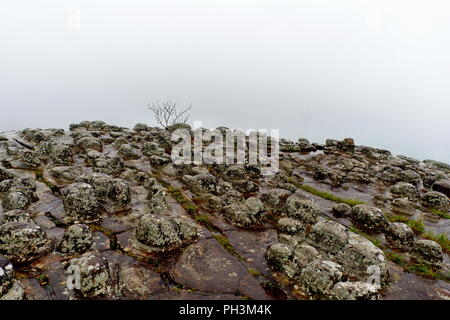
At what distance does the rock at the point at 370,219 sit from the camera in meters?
8.69

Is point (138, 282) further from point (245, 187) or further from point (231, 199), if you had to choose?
point (245, 187)

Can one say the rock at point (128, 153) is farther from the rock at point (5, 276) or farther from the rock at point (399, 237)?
the rock at point (399, 237)

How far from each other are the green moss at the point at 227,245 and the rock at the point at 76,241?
10.4ft

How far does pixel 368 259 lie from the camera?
6.31 meters

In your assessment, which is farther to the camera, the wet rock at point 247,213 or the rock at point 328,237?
the wet rock at point 247,213

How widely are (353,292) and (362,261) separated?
58.8 inches

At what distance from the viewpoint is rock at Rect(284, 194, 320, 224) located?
8688mm

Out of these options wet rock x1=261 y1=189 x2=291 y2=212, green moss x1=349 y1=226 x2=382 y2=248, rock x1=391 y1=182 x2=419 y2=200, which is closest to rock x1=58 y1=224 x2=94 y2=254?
wet rock x1=261 y1=189 x2=291 y2=212

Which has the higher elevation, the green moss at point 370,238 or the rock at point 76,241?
the rock at point 76,241

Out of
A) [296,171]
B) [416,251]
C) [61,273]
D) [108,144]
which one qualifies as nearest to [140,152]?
[108,144]

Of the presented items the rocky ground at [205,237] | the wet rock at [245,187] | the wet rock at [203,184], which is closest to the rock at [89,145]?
the rocky ground at [205,237]

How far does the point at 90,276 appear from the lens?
17.0ft

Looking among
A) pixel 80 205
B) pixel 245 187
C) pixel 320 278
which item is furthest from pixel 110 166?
pixel 320 278
